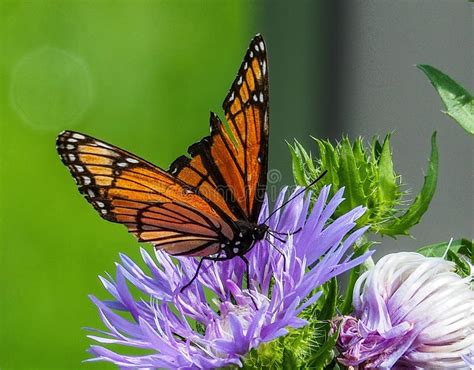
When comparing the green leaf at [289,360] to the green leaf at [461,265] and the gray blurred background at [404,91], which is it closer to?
the green leaf at [461,265]

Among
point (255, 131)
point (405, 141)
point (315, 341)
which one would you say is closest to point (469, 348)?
point (315, 341)

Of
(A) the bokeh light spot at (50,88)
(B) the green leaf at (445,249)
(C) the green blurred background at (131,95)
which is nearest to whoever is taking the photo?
(B) the green leaf at (445,249)

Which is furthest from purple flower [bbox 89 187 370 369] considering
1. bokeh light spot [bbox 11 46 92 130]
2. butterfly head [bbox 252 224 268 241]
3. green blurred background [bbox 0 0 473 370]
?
bokeh light spot [bbox 11 46 92 130]

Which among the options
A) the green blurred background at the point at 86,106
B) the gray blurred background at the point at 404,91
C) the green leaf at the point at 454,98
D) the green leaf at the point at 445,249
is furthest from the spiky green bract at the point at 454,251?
the green blurred background at the point at 86,106

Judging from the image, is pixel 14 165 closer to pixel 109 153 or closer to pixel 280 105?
pixel 280 105

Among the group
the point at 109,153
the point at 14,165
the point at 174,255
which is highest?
the point at 14,165

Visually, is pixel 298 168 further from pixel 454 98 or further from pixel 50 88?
pixel 50 88

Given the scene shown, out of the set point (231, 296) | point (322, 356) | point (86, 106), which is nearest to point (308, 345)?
point (322, 356)

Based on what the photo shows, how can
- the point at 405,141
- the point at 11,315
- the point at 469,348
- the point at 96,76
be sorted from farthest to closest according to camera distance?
the point at 96,76 < the point at 11,315 < the point at 405,141 < the point at 469,348
